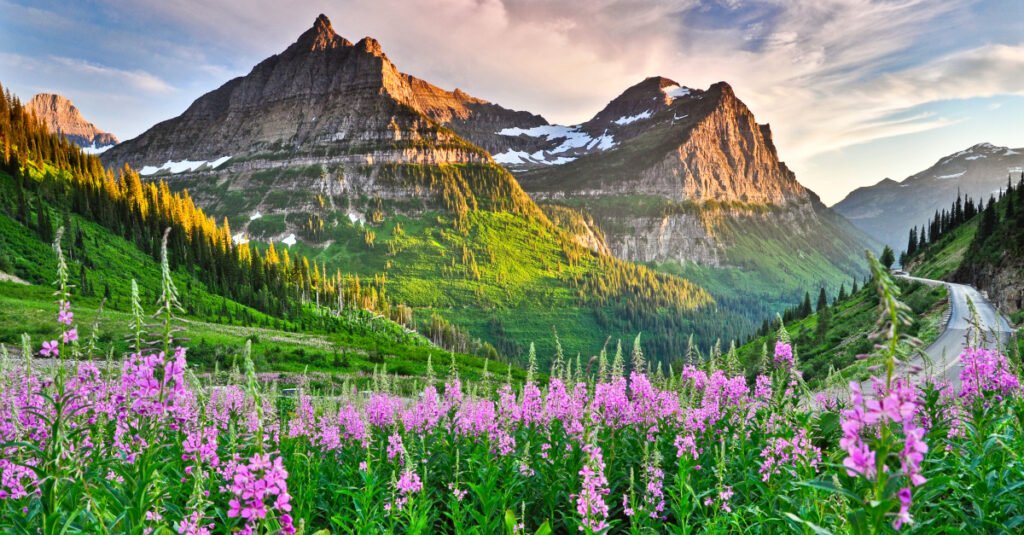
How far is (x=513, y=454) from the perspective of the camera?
32.2 feet

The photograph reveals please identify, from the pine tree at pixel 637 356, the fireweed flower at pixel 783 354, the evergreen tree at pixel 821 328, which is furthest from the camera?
the evergreen tree at pixel 821 328

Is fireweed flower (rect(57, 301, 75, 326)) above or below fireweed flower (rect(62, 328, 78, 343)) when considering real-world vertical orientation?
above

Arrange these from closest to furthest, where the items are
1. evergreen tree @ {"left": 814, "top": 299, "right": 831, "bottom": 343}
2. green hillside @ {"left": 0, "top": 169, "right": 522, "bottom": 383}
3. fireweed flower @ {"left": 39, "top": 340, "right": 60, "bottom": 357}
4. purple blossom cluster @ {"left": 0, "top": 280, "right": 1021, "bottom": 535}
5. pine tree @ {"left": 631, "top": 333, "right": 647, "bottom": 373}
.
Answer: purple blossom cluster @ {"left": 0, "top": 280, "right": 1021, "bottom": 535}, fireweed flower @ {"left": 39, "top": 340, "right": 60, "bottom": 357}, pine tree @ {"left": 631, "top": 333, "right": 647, "bottom": 373}, green hillside @ {"left": 0, "top": 169, "right": 522, "bottom": 383}, evergreen tree @ {"left": 814, "top": 299, "right": 831, "bottom": 343}

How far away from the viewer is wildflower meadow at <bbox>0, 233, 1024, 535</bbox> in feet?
12.9

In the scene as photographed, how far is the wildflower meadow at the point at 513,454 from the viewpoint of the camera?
155 inches

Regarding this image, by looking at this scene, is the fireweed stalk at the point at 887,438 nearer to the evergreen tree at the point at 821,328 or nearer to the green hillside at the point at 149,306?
the green hillside at the point at 149,306

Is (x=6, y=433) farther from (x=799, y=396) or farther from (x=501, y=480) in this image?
(x=799, y=396)

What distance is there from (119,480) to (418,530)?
3.90 m

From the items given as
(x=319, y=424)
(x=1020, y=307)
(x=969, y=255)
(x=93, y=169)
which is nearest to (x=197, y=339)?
(x=319, y=424)

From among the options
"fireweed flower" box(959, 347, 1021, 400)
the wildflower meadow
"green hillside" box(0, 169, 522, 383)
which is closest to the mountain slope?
"green hillside" box(0, 169, 522, 383)

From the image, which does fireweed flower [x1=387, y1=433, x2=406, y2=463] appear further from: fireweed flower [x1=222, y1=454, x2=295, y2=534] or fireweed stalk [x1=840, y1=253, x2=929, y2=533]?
fireweed stalk [x1=840, y1=253, x2=929, y2=533]

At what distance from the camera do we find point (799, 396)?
8664 millimetres

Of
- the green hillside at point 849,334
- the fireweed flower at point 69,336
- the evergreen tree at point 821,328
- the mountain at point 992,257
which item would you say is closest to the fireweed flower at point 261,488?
the fireweed flower at point 69,336

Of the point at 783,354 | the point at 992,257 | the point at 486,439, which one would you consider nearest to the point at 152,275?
the point at 486,439
